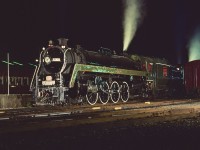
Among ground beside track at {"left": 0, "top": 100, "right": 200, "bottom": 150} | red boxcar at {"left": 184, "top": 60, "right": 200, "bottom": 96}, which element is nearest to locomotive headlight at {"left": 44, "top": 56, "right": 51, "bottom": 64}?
ground beside track at {"left": 0, "top": 100, "right": 200, "bottom": 150}

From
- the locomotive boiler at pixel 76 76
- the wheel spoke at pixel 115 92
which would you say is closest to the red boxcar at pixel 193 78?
the locomotive boiler at pixel 76 76

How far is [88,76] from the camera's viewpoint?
21.1m

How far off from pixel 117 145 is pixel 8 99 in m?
14.0

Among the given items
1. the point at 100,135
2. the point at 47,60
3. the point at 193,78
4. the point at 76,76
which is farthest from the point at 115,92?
the point at 100,135

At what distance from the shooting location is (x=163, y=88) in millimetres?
29797

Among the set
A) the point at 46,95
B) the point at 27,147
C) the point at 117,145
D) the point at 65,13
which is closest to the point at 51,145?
the point at 27,147

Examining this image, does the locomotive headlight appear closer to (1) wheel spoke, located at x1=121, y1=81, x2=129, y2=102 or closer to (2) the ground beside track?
(1) wheel spoke, located at x1=121, y1=81, x2=129, y2=102

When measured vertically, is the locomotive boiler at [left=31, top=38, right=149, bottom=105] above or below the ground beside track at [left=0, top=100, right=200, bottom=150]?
above

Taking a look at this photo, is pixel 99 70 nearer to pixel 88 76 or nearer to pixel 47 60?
pixel 88 76

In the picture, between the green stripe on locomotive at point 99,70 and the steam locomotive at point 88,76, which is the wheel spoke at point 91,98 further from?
the green stripe on locomotive at point 99,70

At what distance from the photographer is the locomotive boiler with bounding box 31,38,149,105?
19.7 m

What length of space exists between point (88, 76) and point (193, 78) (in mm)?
13370

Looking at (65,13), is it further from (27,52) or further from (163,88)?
(163,88)

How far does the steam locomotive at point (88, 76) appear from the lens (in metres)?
19.7
